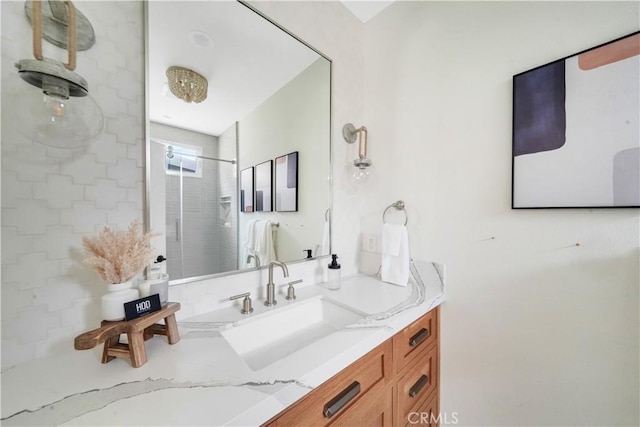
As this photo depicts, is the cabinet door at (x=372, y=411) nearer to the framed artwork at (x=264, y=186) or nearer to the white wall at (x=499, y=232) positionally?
the white wall at (x=499, y=232)

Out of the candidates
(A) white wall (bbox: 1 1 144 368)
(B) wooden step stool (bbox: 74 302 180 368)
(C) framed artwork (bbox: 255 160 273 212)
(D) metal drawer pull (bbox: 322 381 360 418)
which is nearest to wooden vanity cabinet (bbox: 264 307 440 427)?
(D) metal drawer pull (bbox: 322 381 360 418)

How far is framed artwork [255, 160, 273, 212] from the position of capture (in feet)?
3.76

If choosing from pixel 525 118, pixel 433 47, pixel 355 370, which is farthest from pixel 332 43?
pixel 355 370

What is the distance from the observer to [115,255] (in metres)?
0.63

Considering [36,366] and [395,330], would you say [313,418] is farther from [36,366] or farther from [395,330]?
[36,366]

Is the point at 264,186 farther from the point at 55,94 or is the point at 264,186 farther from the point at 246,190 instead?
the point at 55,94

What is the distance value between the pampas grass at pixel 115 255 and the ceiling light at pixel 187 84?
560mm

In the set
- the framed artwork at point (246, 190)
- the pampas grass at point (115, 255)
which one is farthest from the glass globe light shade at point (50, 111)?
the framed artwork at point (246, 190)

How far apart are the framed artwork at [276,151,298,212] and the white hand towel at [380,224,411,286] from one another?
1.81 feet

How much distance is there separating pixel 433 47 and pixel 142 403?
178cm

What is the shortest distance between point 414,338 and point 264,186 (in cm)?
100

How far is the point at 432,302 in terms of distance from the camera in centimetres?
108

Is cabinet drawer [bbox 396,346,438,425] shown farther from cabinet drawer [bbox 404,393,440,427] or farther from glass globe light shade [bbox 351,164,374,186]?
glass globe light shade [bbox 351,164,374,186]

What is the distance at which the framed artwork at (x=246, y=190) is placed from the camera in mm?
1081
